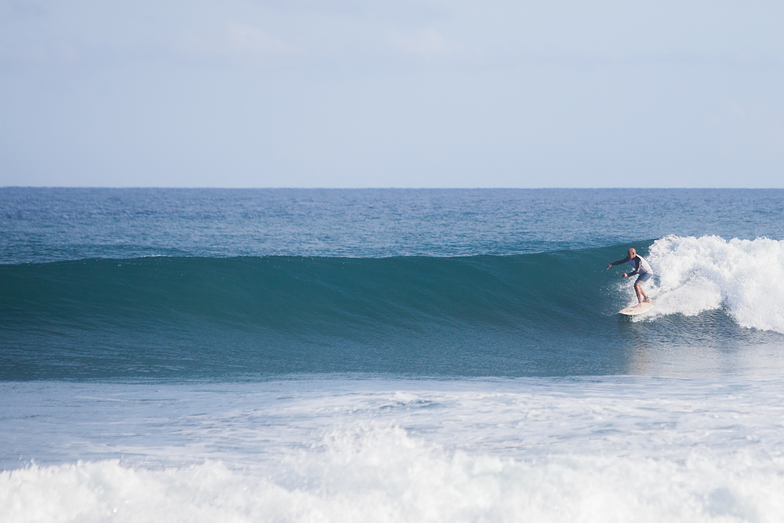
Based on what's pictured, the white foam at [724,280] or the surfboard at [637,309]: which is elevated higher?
the white foam at [724,280]

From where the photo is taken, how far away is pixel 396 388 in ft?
23.6

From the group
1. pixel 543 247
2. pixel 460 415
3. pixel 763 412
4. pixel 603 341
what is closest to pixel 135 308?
pixel 460 415

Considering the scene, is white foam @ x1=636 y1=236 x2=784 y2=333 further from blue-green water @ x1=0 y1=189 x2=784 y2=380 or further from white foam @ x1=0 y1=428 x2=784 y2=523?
white foam @ x1=0 y1=428 x2=784 y2=523

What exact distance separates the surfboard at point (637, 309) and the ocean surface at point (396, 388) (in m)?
0.21

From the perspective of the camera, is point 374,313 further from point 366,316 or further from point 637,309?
point 637,309

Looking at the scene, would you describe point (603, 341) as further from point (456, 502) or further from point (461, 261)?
point (456, 502)

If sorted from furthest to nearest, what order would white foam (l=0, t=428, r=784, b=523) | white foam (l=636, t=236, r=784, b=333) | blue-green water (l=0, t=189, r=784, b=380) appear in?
white foam (l=636, t=236, r=784, b=333) → blue-green water (l=0, t=189, r=784, b=380) → white foam (l=0, t=428, r=784, b=523)

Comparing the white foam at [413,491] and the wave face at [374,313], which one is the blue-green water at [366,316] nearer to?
the wave face at [374,313]

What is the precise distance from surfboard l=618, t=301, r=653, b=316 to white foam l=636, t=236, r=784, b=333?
0.79 feet

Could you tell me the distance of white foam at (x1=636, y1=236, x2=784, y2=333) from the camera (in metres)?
11.7

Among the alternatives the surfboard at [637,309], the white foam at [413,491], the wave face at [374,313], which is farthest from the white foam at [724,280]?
the white foam at [413,491]

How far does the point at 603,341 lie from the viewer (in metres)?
10.5

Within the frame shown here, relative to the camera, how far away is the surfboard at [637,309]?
1175 centimetres

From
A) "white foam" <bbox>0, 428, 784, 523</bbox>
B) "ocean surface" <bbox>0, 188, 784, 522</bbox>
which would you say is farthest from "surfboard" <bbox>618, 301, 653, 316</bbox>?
"white foam" <bbox>0, 428, 784, 523</bbox>
